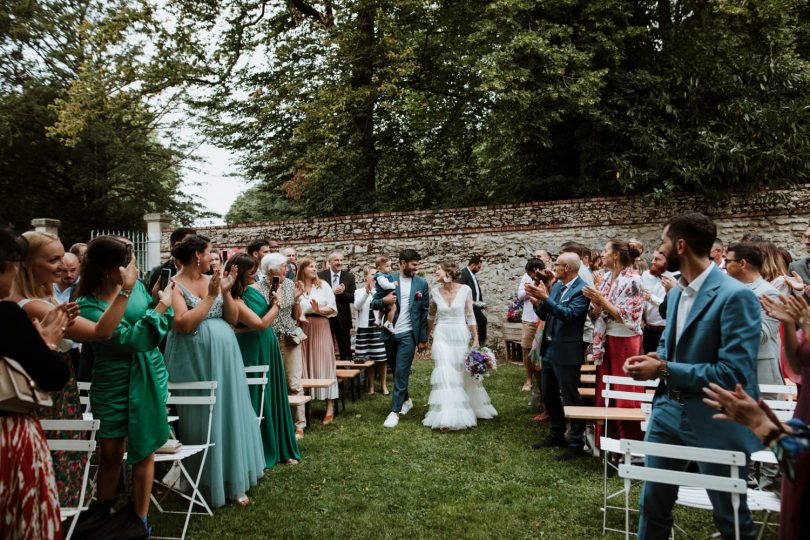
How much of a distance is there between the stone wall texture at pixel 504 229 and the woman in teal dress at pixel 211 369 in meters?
9.21

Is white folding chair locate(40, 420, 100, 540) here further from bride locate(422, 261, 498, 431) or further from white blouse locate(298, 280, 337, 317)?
bride locate(422, 261, 498, 431)

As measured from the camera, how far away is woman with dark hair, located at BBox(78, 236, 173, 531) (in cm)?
348

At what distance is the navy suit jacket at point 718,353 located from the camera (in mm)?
2764

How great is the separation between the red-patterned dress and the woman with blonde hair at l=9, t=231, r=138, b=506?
1.99 ft

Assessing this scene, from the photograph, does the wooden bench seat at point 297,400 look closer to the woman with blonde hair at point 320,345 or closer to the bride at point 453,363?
the woman with blonde hair at point 320,345

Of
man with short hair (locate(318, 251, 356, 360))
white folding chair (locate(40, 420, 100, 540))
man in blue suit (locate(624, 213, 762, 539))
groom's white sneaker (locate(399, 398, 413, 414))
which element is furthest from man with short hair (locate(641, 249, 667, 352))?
white folding chair (locate(40, 420, 100, 540))

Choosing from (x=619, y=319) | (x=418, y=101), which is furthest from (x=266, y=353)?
(x=418, y=101)

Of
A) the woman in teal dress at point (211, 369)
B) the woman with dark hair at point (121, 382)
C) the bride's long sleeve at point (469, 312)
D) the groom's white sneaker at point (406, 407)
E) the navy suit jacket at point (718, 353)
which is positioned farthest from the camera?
the groom's white sneaker at point (406, 407)

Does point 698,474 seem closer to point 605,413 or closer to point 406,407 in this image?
point 605,413

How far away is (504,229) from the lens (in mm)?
13297

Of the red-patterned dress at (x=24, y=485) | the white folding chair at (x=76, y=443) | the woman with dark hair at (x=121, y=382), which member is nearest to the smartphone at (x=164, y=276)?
the woman with dark hair at (x=121, y=382)

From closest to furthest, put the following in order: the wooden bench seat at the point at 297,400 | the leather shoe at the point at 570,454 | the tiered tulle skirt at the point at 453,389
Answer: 1. the leather shoe at the point at 570,454
2. the wooden bench seat at the point at 297,400
3. the tiered tulle skirt at the point at 453,389

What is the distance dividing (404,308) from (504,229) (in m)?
6.31

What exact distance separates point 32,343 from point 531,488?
4.08 meters
